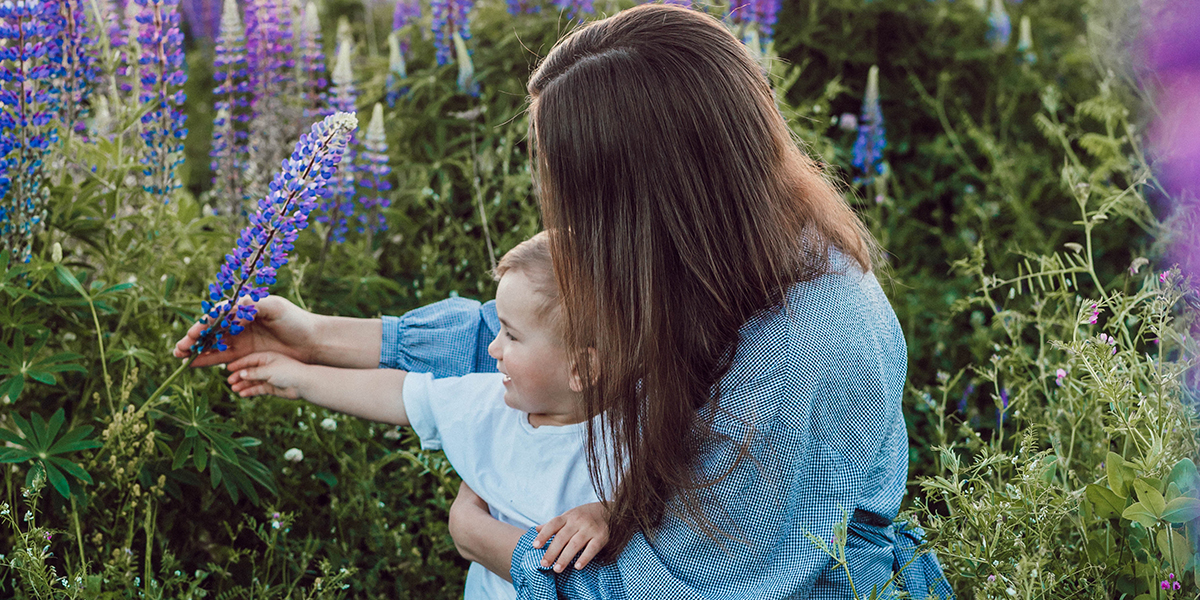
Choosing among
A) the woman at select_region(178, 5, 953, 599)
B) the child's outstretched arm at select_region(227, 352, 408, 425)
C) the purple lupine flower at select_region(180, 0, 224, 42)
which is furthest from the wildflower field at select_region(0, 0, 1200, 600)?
the purple lupine flower at select_region(180, 0, 224, 42)

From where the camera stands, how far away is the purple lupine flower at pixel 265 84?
2791mm

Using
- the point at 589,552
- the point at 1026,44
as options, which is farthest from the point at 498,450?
the point at 1026,44

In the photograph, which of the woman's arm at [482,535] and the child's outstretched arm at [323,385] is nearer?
the woman's arm at [482,535]

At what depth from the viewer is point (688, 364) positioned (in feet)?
5.30

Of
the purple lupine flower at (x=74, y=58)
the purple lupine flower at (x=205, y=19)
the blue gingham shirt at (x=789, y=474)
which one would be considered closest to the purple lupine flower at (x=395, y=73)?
the purple lupine flower at (x=74, y=58)

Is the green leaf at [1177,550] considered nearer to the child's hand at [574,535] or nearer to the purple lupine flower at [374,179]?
the child's hand at [574,535]

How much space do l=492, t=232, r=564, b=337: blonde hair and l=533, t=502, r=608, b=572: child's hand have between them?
31 centimetres

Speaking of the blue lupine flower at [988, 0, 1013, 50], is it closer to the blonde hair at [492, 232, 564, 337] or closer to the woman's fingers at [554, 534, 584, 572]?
the blonde hair at [492, 232, 564, 337]

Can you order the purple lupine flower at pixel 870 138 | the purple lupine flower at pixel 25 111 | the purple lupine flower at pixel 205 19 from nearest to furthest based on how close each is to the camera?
the purple lupine flower at pixel 25 111 → the purple lupine flower at pixel 870 138 → the purple lupine flower at pixel 205 19

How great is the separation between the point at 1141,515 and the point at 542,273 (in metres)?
1.00

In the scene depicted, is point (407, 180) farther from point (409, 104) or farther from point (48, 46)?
point (48, 46)

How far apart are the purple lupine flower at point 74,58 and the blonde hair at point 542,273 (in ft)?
3.69

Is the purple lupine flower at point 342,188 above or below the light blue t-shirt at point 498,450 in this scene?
above

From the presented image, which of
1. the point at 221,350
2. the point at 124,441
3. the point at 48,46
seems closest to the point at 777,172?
the point at 221,350
